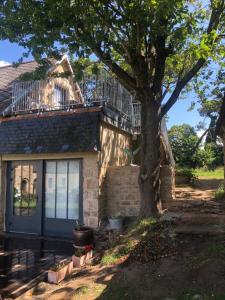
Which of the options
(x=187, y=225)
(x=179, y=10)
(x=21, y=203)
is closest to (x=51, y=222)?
(x=21, y=203)

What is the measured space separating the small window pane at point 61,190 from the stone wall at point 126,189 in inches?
59.6

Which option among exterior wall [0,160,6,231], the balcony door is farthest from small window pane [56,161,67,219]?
exterior wall [0,160,6,231]

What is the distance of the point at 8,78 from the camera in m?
16.8

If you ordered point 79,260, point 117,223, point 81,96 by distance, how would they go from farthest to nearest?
point 81,96 → point 117,223 → point 79,260

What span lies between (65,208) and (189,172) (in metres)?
6.58

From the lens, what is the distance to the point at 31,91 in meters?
14.0

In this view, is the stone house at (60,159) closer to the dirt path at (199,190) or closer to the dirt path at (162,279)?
the dirt path at (199,190)

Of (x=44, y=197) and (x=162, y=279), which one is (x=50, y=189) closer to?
(x=44, y=197)

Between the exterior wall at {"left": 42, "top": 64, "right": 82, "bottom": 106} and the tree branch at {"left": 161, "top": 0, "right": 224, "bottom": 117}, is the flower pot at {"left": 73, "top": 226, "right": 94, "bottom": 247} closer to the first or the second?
the tree branch at {"left": 161, "top": 0, "right": 224, "bottom": 117}

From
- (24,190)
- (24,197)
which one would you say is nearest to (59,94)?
(24,190)

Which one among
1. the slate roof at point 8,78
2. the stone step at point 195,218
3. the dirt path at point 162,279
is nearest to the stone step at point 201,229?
the dirt path at point 162,279

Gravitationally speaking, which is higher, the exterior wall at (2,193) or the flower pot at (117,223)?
the exterior wall at (2,193)

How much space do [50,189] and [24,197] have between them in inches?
44.6

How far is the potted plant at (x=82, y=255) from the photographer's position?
815 centimetres
